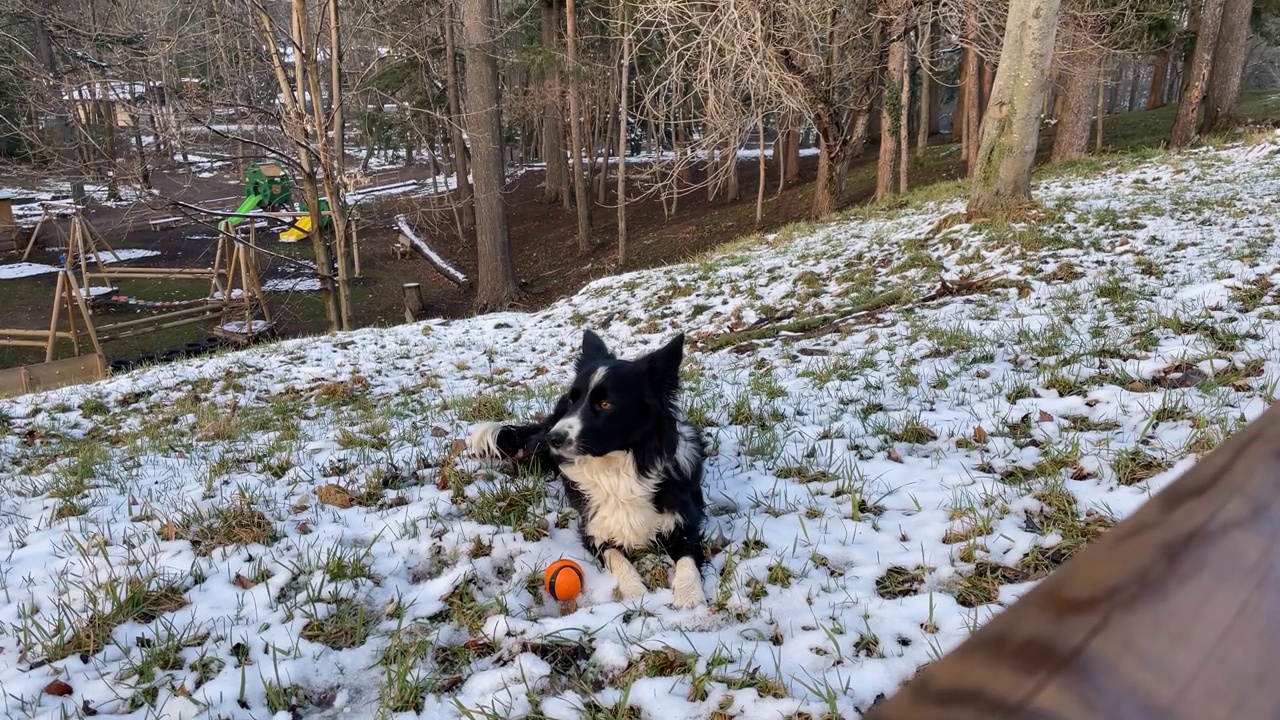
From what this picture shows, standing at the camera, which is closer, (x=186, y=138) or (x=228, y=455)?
(x=228, y=455)

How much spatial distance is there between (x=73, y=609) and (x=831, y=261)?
9.19 meters

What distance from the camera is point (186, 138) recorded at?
11.3 m

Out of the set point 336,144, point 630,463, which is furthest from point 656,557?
point 336,144

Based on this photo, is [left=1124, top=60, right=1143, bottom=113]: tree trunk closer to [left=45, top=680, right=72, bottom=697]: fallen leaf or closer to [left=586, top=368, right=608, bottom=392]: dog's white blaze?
[left=586, top=368, right=608, bottom=392]: dog's white blaze

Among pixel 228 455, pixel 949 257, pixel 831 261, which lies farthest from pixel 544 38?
pixel 228 455

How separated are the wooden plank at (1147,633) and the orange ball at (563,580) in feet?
8.77

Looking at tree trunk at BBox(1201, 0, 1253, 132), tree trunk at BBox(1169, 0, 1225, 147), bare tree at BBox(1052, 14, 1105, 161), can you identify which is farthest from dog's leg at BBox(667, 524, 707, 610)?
tree trunk at BBox(1201, 0, 1253, 132)

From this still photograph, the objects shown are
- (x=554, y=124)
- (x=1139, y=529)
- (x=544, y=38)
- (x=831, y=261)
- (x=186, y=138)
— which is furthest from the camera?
(x=554, y=124)

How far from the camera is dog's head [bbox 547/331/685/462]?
11.3 feet

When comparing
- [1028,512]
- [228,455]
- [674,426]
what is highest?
[674,426]

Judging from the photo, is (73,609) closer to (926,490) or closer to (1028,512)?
(926,490)

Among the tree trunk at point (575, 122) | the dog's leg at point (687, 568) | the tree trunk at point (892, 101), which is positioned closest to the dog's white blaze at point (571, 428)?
the dog's leg at point (687, 568)

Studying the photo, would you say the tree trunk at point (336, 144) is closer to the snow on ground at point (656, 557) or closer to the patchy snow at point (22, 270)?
the snow on ground at point (656, 557)

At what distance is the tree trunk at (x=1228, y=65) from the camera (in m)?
15.1
